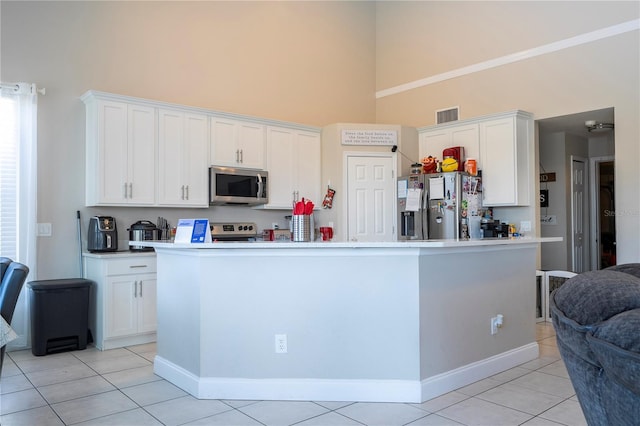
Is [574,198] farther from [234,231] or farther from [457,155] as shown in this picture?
[234,231]

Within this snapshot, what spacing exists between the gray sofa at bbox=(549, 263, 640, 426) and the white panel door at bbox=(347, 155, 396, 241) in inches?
199

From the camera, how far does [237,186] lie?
5.44m

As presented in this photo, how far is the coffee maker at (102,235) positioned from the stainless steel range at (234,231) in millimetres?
1150

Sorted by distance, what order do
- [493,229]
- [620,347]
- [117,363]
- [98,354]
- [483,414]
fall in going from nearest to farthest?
[620,347]
[483,414]
[117,363]
[98,354]
[493,229]

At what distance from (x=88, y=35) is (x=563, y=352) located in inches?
206

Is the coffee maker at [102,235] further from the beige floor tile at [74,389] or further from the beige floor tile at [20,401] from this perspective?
the beige floor tile at [20,401]

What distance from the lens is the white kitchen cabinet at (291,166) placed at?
581 centimetres

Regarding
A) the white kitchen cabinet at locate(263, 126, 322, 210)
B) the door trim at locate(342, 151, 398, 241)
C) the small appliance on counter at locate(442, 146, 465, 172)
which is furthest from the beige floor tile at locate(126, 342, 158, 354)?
the small appliance on counter at locate(442, 146, 465, 172)

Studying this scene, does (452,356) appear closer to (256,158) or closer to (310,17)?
(256,158)

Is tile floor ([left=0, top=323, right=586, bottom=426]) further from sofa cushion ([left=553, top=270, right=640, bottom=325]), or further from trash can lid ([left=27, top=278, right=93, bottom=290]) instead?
sofa cushion ([left=553, top=270, right=640, bottom=325])

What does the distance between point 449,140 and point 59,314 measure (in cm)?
478

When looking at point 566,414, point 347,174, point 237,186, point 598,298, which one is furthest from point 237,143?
point 598,298

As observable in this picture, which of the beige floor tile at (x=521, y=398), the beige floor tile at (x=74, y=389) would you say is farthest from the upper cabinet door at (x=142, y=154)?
the beige floor tile at (x=521, y=398)

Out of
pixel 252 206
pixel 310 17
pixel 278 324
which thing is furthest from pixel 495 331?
pixel 310 17
